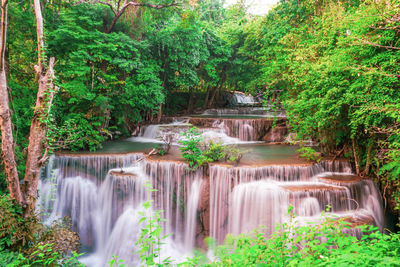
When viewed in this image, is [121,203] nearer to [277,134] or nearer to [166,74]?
[277,134]

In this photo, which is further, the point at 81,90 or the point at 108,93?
the point at 108,93

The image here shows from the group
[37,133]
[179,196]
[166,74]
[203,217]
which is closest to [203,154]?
[179,196]

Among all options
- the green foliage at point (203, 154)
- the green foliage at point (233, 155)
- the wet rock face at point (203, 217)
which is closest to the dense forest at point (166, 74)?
the green foliage at point (233, 155)

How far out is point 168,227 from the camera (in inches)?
293

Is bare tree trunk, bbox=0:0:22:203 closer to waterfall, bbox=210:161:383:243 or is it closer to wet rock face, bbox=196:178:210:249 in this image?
wet rock face, bbox=196:178:210:249

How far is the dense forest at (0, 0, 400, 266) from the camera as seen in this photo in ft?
16.4

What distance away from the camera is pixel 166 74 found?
14328mm

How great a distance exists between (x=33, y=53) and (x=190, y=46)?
7566 mm

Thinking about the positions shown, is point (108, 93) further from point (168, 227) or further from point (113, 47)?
point (168, 227)

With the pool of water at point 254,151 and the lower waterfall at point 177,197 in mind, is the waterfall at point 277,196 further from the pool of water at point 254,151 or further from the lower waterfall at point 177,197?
the pool of water at point 254,151

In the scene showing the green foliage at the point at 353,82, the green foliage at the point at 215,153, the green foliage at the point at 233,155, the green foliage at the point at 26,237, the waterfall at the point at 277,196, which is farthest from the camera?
the green foliage at the point at 215,153

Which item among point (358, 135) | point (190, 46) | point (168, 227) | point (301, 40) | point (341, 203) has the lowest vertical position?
point (168, 227)

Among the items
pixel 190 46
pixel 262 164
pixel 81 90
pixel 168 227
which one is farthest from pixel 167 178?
pixel 190 46

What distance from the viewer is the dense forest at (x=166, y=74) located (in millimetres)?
5000
